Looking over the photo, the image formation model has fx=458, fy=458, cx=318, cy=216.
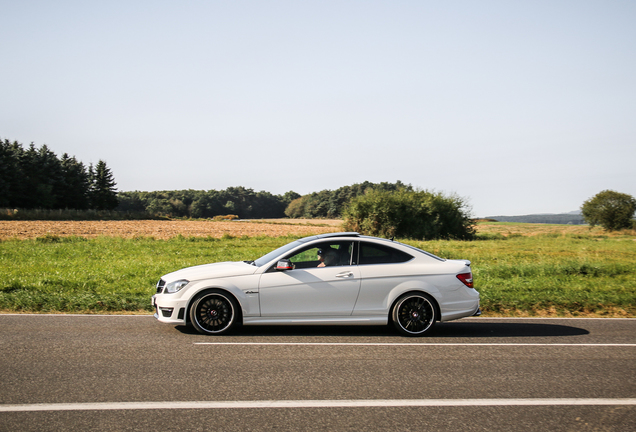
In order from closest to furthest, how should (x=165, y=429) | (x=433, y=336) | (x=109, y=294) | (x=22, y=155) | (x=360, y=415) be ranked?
(x=165, y=429)
(x=360, y=415)
(x=433, y=336)
(x=109, y=294)
(x=22, y=155)

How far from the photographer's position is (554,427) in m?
3.97

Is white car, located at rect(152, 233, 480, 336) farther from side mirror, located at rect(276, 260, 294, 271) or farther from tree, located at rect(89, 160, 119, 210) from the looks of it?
tree, located at rect(89, 160, 119, 210)

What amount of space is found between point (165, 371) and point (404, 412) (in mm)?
2814

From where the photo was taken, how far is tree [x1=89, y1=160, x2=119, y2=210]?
294ft

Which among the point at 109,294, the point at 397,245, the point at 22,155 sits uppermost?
the point at 22,155

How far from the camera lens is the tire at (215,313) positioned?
7.27 meters

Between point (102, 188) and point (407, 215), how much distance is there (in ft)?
226

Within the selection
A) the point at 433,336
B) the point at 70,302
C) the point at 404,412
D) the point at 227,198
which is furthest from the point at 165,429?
the point at 227,198

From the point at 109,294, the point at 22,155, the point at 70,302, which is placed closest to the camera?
the point at 70,302

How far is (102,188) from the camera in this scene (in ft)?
301

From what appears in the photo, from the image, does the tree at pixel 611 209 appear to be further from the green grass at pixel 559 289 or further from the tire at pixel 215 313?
the tire at pixel 215 313

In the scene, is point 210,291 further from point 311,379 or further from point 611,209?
point 611,209

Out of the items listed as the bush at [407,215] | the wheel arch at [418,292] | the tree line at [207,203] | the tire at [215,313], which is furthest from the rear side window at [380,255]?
the tree line at [207,203]

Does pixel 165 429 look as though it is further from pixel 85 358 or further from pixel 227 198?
pixel 227 198
